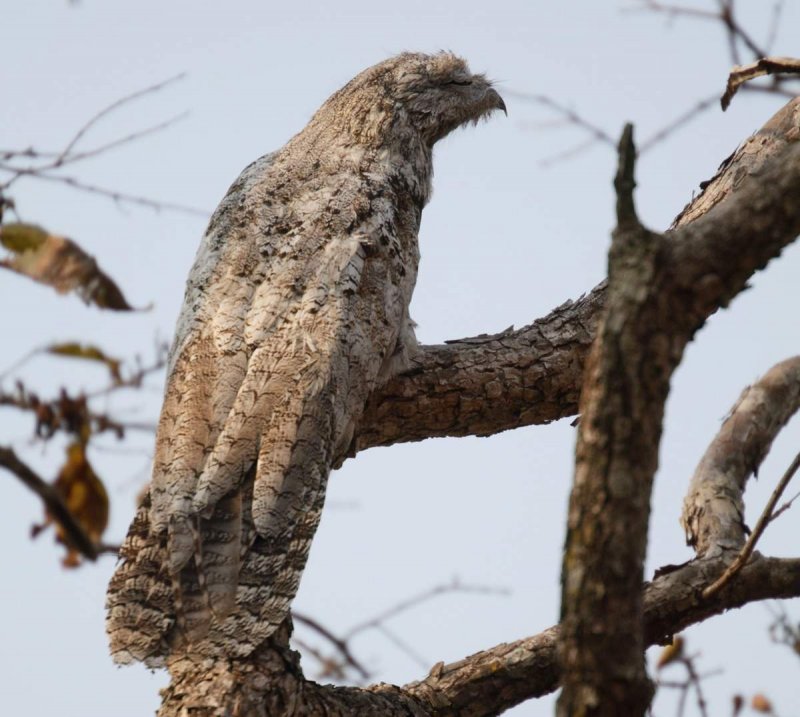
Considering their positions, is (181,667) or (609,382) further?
(181,667)

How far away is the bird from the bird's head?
0.24 ft

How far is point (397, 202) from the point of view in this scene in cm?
514

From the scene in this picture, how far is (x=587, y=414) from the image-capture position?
7.44 feet

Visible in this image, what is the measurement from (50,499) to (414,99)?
4783mm

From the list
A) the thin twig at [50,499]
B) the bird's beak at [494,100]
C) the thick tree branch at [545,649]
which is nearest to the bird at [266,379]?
the thick tree branch at [545,649]

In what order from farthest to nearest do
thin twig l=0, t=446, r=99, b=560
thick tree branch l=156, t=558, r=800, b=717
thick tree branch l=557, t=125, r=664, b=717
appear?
1. thick tree branch l=156, t=558, r=800, b=717
2. thick tree branch l=557, t=125, r=664, b=717
3. thin twig l=0, t=446, r=99, b=560

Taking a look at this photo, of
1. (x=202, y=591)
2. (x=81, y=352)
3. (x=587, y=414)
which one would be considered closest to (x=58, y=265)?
(x=81, y=352)

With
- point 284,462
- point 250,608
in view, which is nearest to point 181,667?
point 250,608

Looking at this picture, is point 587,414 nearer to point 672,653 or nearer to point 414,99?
point 672,653

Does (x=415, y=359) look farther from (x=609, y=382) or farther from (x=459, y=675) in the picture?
(x=609, y=382)

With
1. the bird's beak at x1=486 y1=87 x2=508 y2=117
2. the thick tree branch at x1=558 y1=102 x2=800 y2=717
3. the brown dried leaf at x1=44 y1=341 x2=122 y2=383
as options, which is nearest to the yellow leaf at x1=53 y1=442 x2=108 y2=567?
the brown dried leaf at x1=44 y1=341 x2=122 y2=383

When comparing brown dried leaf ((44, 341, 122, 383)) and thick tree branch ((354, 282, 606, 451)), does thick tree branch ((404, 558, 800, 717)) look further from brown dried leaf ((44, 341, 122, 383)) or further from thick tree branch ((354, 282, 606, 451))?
brown dried leaf ((44, 341, 122, 383))

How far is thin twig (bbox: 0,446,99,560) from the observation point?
5.21 feet

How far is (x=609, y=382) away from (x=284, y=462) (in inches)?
73.2
